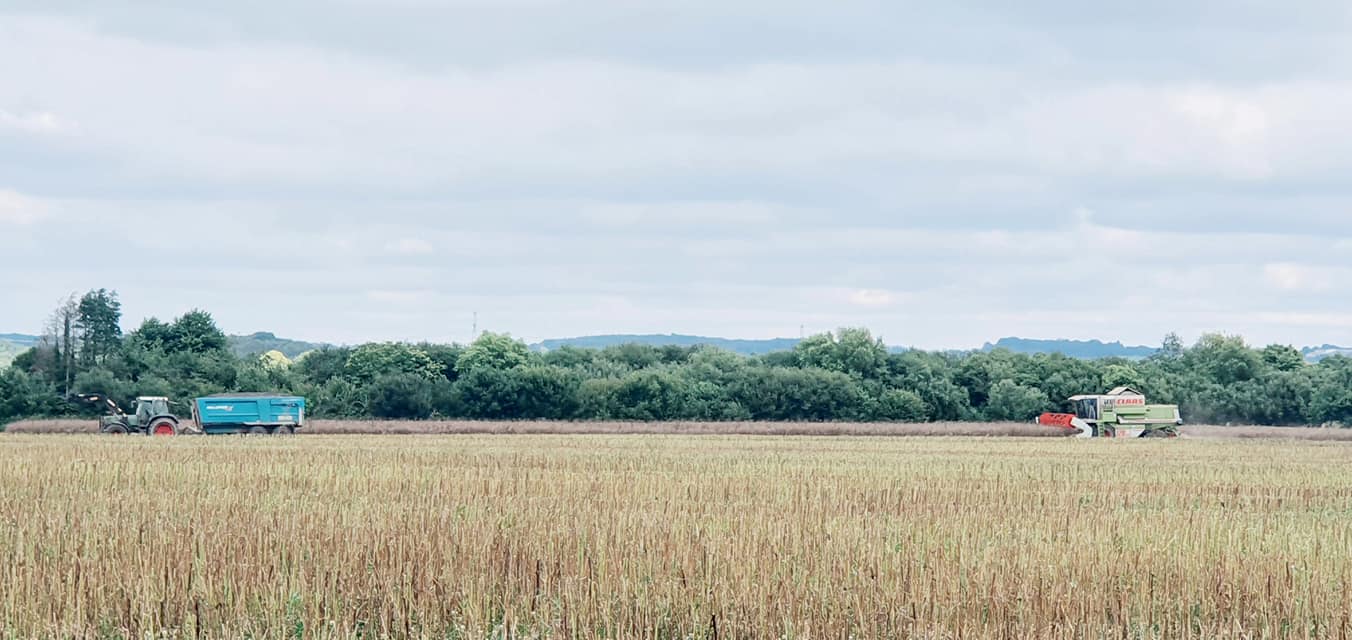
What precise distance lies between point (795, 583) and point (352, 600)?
3.68m

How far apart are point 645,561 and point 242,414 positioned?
148 feet

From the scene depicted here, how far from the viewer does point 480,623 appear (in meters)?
11.2

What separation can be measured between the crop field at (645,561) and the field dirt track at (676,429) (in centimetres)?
3459

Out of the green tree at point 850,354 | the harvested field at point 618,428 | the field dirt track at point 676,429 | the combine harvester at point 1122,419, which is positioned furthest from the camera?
the green tree at point 850,354

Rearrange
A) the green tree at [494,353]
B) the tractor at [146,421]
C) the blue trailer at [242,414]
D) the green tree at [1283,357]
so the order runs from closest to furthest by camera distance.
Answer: the tractor at [146,421], the blue trailer at [242,414], the green tree at [494,353], the green tree at [1283,357]

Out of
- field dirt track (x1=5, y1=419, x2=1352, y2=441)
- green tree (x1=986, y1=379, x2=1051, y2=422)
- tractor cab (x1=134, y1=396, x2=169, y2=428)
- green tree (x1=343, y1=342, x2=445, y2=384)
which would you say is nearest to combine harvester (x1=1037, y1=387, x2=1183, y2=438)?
field dirt track (x1=5, y1=419, x2=1352, y2=441)

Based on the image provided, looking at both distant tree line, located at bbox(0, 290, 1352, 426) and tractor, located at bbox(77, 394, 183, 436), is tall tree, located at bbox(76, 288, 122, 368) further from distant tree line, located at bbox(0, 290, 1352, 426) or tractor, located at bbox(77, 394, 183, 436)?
tractor, located at bbox(77, 394, 183, 436)

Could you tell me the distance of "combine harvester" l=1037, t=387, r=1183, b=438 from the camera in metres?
63.8

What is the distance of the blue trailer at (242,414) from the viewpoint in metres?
55.1

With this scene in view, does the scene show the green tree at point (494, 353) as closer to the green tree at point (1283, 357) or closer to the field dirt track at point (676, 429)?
the field dirt track at point (676, 429)

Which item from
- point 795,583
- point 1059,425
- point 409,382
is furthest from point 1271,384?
point 795,583

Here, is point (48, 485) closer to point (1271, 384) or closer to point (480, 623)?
point (480, 623)

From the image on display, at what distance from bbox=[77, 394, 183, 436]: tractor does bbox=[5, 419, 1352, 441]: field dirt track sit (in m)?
3.32

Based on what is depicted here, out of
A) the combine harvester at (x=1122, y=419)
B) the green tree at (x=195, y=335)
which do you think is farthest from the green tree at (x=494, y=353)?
the combine harvester at (x=1122, y=419)
